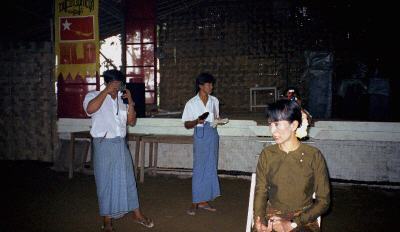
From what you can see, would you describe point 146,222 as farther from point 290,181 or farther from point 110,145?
point 290,181

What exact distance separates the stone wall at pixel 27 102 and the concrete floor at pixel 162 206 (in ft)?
4.21

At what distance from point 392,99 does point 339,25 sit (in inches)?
118

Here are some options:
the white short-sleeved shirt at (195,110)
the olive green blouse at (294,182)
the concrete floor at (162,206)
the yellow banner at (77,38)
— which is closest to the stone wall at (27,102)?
the yellow banner at (77,38)

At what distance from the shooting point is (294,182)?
244 centimetres

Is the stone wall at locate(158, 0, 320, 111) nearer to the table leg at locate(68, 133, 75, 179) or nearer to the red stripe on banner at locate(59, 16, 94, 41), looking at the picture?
the red stripe on banner at locate(59, 16, 94, 41)

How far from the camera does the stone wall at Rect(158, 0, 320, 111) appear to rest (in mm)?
12352

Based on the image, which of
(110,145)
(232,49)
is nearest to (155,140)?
(110,145)

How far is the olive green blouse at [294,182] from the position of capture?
236 centimetres

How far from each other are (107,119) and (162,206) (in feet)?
7.15

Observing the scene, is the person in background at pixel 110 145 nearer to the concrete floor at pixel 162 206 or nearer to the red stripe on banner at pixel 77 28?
the concrete floor at pixel 162 206

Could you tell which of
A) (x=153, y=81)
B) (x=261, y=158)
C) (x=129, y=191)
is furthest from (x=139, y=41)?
(x=261, y=158)

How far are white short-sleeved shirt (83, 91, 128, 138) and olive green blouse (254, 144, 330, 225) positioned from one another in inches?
95.8

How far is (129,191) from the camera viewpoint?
4742mm

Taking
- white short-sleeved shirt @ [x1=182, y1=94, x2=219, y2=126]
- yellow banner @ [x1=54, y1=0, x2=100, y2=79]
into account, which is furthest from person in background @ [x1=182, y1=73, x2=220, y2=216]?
yellow banner @ [x1=54, y1=0, x2=100, y2=79]
